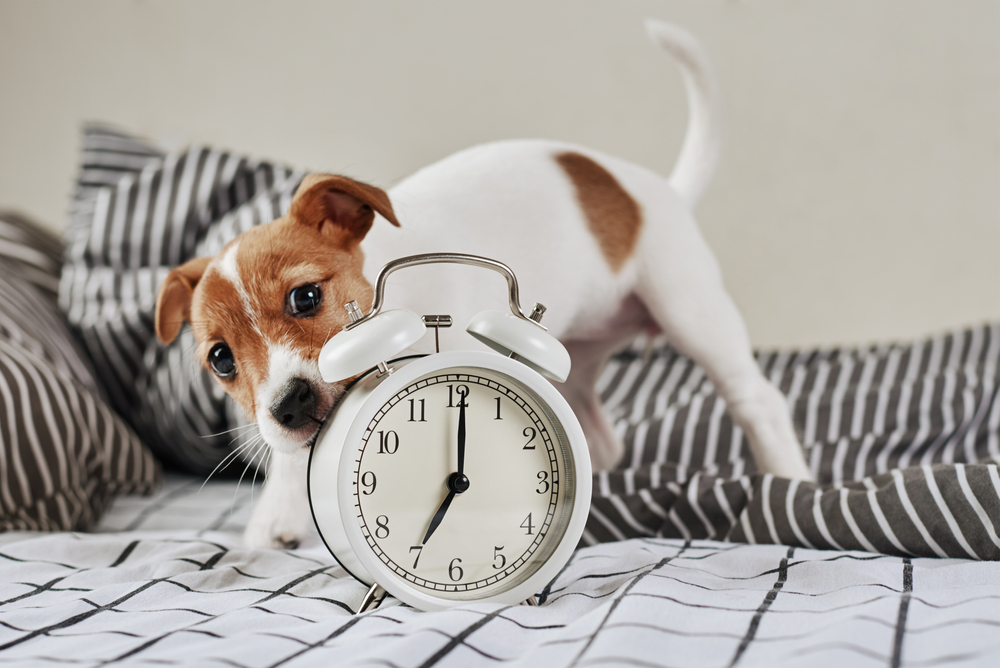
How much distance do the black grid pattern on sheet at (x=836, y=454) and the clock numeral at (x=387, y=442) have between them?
1.21 feet

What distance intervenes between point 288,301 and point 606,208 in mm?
473

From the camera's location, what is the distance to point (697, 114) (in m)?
1.21

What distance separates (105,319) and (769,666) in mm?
1366

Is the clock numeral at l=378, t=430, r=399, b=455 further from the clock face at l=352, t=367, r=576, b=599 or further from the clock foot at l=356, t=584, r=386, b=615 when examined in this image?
the clock foot at l=356, t=584, r=386, b=615

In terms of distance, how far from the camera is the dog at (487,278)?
0.67 meters

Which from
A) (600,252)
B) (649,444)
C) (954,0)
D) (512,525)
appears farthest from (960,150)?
(512,525)

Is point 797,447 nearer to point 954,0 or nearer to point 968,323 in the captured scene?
point 968,323

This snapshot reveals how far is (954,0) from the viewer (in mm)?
1826

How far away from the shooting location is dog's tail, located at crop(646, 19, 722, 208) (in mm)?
1152

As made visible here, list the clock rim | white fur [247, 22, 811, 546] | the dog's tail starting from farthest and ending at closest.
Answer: the dog's tail → white fur [247, 22, 811, 546] → the clock rim

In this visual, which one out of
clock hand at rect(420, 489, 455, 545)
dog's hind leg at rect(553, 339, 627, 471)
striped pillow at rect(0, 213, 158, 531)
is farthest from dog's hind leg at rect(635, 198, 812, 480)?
striped pillow at rect(0, 213, 158, 531)

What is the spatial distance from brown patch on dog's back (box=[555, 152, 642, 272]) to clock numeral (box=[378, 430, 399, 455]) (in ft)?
1.56

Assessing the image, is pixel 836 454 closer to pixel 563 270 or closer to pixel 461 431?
pixel 563 270

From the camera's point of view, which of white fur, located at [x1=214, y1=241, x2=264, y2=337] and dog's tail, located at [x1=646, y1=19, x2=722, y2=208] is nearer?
white fur, located at [x1=214, y1=241, x2=264, y2=337]
